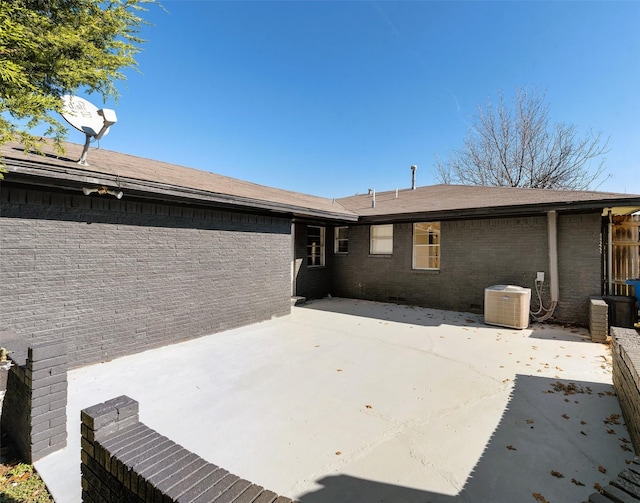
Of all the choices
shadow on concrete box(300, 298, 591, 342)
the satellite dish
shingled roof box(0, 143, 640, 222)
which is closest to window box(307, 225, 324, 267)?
shadow on concrete box(300, 298, 591, 342)

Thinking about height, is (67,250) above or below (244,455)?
above

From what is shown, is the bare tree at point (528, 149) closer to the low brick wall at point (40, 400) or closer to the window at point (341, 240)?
the window at point (341, 240)

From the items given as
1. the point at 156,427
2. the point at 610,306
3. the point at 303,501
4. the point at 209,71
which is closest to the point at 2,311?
the point at 156,427

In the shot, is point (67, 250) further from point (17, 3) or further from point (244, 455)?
point (244, 455)

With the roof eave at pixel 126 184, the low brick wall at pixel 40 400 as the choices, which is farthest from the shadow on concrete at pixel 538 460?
the roof eave at pixel 126 184

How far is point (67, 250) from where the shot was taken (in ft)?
14.6

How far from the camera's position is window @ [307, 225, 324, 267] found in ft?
36.7

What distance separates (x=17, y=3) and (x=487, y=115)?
24.2 metres

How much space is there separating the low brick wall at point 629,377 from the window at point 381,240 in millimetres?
7021

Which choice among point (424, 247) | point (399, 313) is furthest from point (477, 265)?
point (399, 313)

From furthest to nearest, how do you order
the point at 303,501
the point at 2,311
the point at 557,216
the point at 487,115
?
1. the point at 487,115
2. the point at 557,216
3. the point at 2,311
4. the point at 303,501

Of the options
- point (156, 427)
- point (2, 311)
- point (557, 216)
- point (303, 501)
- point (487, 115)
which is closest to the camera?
point (303, 501)

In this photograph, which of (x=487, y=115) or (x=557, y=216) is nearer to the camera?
(x=557, y=216)

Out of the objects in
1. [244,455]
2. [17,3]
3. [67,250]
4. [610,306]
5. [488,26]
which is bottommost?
[244,455]
